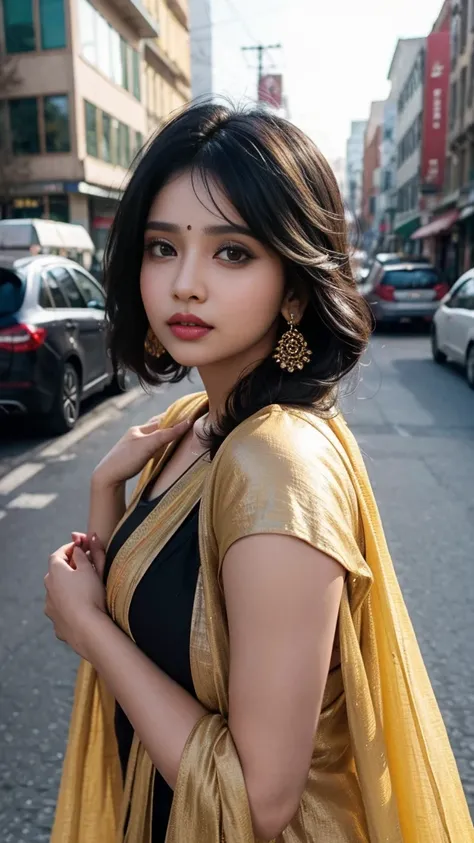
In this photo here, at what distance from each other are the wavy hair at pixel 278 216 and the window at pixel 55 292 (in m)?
5.78

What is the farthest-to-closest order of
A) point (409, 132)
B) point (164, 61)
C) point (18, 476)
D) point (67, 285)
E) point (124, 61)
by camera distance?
point (409, 132), point (164, 61), point (124, 61), point (67, 285), point (18, 476)

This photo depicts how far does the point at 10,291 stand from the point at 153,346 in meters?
5.20

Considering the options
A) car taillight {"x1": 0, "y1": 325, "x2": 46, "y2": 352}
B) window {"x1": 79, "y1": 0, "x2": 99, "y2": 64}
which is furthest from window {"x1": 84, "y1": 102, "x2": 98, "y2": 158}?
car taillight {"x1": 0, "y1": 325, "x2": 46, "y2": 352}

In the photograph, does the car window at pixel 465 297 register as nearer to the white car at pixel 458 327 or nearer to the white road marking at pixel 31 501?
the white car at pixel 458 327

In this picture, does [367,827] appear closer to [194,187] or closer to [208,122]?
[194,187]

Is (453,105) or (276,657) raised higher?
(453,105)

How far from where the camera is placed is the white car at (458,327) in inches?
364

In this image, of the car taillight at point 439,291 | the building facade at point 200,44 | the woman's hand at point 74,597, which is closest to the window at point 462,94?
the car taillight at point 439,291

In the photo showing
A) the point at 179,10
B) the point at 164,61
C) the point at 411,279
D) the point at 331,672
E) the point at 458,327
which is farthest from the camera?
the point at 179,10

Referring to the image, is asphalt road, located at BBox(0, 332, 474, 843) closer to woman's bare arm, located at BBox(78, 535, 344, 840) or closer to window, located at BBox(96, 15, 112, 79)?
woman's bare arm, located at BBox(78, 535, 344, 840)

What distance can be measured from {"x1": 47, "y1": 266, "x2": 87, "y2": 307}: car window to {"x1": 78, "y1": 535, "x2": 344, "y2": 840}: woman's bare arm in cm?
638

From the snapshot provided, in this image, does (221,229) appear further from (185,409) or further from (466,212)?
(466,212)

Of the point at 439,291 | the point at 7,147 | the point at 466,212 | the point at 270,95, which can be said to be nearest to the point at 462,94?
the point at 466,212

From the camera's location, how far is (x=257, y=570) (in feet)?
2.82
